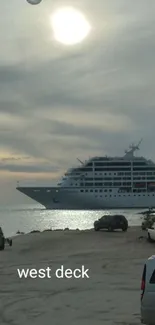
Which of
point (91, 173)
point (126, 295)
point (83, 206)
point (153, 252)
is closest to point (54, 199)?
point (83, 206)

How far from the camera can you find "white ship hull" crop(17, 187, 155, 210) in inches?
5177

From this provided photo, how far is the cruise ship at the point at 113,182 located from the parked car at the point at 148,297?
118698 millimetres

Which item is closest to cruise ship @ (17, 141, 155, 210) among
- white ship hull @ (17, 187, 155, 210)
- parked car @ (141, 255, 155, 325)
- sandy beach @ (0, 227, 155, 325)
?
white ship hull @ (17, 187, 155, 210)

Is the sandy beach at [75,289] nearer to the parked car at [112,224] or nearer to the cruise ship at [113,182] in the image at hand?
the parked car at [112,224]

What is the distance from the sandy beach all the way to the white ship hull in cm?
10895

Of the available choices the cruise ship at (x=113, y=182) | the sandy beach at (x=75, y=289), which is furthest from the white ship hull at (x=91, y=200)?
the sandy beach at (x=75, y=289)

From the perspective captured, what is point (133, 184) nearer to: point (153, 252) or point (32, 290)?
point (153, 252)

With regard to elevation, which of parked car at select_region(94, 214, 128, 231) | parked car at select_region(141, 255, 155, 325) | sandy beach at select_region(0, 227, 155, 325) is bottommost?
sandy beach at select_region(0, 227, 155, 325)

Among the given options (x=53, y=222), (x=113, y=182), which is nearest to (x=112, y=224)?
(x=53, y=222)

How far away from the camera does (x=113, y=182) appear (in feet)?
424

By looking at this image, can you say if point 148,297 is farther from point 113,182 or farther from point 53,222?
point 113,182

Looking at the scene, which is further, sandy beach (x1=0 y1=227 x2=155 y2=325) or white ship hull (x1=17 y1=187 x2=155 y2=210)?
white ship hull (x1=17 y1=187 x2=155 y2=210)

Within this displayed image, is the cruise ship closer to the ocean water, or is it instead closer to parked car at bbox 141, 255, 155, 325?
the ocean water

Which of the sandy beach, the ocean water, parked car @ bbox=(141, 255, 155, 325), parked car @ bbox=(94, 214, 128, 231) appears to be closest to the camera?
parked car @ bbox=(141, 255, 155, 325)
